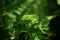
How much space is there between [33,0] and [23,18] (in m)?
0.42

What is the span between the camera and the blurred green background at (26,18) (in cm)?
200

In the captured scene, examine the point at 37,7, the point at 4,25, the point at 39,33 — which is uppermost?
the point at 37,7

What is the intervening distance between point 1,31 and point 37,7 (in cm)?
52

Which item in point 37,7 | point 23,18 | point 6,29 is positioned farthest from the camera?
point 37,7

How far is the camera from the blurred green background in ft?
6.56

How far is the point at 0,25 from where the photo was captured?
7.48 feet

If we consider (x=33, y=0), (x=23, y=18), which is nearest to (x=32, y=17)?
(x=23, y=18)

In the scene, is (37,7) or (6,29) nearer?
(6,29)

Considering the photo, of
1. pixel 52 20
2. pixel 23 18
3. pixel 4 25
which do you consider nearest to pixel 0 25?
pixel 4 25

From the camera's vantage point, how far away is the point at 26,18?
198 cm

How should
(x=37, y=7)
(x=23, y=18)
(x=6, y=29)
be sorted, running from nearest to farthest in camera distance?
1. (x=23, y=18)
2. (x=6, y=29)
3. (x=37, y=7)

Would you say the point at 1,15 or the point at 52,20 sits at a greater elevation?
the point at 1,15

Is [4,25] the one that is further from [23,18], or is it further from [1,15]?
[23,18]

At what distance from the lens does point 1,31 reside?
2273mm
